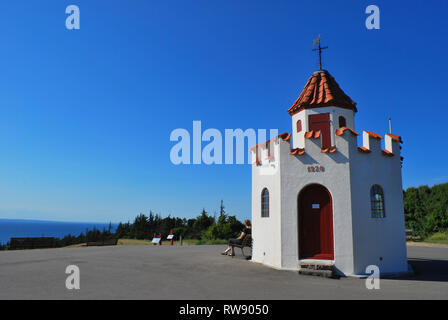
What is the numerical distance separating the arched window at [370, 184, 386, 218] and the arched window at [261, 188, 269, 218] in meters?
4.13

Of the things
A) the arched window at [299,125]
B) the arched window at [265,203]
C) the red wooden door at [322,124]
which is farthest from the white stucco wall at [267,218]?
the red wooden door at [322,124]

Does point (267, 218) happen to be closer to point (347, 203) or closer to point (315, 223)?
point (315, 223)

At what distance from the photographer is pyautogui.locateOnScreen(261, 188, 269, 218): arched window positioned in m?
13.2

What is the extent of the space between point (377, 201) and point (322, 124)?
3891 mm

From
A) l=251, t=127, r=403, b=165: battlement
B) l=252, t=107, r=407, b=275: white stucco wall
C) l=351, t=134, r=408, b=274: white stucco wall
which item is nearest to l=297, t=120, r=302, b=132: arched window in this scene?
l=251, t=127, r=403, b=165: battlement

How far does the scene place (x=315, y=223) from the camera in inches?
452

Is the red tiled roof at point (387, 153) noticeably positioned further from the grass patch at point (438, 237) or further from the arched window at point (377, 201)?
the grass patch at point (438, 237)

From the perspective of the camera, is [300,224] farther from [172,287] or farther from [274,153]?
[172,287]

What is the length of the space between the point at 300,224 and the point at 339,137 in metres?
3.68

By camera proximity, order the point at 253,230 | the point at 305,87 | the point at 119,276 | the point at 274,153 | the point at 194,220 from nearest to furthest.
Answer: the point at 119,276 < the point at 274,153 < the point at 253,230 < the point at 305,87 < the point at 194,220

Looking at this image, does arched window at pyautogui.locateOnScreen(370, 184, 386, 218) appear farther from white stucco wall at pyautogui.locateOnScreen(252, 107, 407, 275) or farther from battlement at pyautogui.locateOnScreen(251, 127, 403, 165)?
battlement at pyautogui.locateOnScreen(251, 127, 403, 165)

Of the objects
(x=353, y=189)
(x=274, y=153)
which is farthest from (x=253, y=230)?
(x=353, y=189)

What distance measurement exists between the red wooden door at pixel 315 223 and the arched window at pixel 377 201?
1.69 metres
